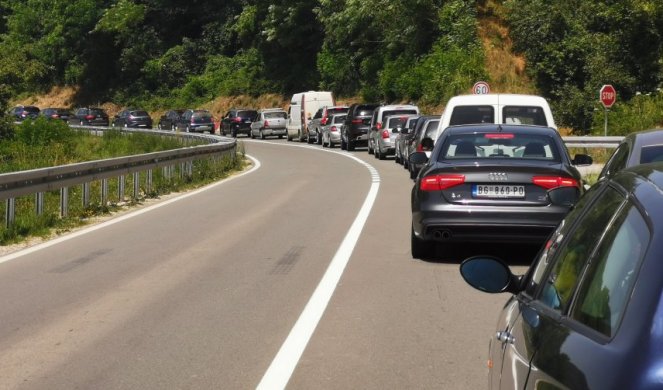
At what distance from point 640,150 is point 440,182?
3623 mm

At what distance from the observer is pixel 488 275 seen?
436 cm

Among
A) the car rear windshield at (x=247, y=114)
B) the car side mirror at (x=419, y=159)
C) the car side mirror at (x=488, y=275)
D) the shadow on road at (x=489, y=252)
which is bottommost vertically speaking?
the car rear windshield at (x=247, y=114)

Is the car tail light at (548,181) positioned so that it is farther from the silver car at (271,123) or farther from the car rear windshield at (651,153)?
the silver car at (271,123)

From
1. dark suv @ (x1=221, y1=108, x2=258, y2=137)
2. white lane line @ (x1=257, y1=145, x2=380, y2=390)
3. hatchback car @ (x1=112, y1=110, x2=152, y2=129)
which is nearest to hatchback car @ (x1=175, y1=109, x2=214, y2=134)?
dark suv @ (x1=221, y1=108, x2=258, y2=137)

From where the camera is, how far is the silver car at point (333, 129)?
49219mm

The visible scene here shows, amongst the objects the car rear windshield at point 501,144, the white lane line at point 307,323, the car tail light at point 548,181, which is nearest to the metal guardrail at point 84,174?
the white lane line at point 307,323

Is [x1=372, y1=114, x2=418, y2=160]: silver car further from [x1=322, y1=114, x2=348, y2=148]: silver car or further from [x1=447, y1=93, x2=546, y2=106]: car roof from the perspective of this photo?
[x1=447, y1=93, x2=546, y2=106]: car roof

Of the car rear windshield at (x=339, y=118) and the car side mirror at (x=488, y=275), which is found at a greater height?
the car side mirror at (x=488, y=275)

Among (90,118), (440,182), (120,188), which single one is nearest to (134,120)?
(90,118)

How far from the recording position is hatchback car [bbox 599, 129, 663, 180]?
8750mm

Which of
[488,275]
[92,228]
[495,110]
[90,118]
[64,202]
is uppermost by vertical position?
[495,110]

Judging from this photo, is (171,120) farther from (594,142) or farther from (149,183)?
(149,183)

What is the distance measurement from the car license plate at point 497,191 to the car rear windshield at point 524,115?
598 centimetres

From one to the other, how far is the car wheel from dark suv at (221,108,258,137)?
5117 cm
